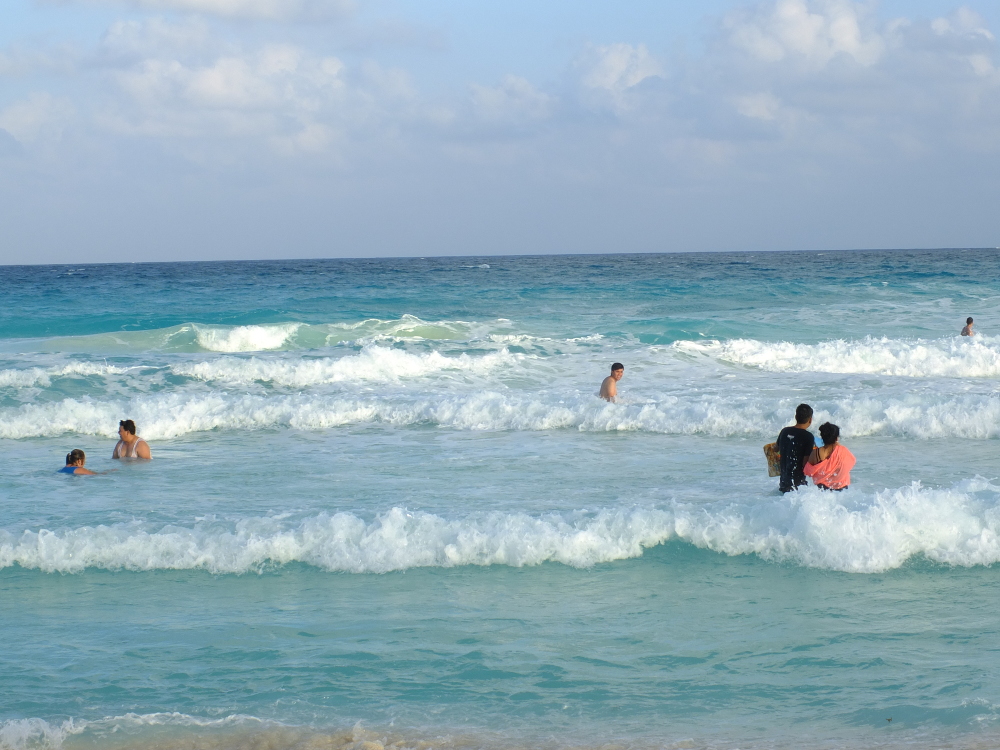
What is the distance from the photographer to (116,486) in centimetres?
1001

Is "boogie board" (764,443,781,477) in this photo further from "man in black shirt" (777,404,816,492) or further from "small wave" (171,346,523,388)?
"small wave" (171,346,523,388)

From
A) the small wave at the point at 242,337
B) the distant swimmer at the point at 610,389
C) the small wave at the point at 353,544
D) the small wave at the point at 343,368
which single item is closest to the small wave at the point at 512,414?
the distant swimmer at the point at 610,389

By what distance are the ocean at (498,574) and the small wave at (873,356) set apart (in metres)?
3.45

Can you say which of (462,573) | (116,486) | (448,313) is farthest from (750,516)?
(448,313)

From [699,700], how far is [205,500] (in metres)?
6.05

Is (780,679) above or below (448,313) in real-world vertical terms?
below

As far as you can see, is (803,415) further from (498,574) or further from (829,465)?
(498,574)

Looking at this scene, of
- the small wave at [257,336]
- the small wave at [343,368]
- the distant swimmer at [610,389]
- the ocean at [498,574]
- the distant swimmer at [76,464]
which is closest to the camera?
the ocean at [498,574]

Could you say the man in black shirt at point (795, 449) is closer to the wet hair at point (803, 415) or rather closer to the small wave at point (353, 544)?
the wet hair at point (803, 415)

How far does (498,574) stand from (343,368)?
40.9 ft

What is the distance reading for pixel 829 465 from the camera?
27.4 feet

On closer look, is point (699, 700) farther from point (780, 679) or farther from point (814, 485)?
point (814, 485)

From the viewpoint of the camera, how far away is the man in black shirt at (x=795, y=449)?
27.7ft

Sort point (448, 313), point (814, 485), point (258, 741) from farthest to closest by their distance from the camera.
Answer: point (448, 313) < point (814, 485) < point (258, 741)
